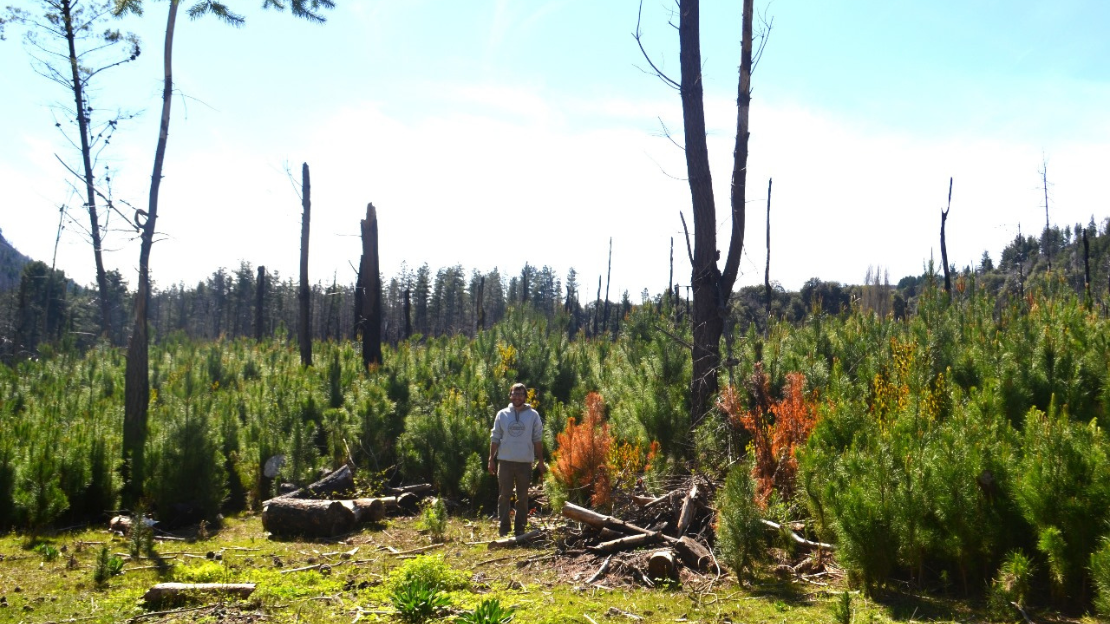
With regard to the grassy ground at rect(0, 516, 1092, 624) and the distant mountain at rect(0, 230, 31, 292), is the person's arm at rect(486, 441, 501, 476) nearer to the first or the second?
the grassy ground at rect(0, 516, 1092, 624)

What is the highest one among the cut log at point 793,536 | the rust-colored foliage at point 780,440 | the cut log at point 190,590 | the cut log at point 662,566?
the rust-colored foliage at point 780,440

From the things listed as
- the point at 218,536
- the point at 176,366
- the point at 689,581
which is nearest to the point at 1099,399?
the point at 689,581

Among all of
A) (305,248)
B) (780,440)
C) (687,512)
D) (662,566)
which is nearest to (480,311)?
(305,248)

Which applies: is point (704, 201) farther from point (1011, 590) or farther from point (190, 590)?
point (190, 590)

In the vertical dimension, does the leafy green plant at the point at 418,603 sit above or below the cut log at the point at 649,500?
below

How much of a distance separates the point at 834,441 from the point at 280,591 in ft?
15.6

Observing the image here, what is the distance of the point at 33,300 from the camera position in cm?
4647

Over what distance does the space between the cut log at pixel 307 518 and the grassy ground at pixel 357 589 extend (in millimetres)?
357

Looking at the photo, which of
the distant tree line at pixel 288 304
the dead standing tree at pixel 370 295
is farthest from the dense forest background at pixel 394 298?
the dead standing tree at pixel 370 295

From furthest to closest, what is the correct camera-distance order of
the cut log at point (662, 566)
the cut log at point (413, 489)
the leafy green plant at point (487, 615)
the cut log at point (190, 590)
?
the cut log at point (413, 489), the cut log at point (662, 566), the cut log at point (190, 590), the leafy green plant at point (487, 615)

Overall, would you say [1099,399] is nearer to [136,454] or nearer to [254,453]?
[254,453]

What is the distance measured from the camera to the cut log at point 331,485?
9.61 meters

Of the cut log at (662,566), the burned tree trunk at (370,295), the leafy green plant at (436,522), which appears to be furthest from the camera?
the burned tree trunk at (370,295)

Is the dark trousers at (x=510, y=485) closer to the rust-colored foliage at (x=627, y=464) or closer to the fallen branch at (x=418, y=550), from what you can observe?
the fallen branch at (x=418, y=550)
